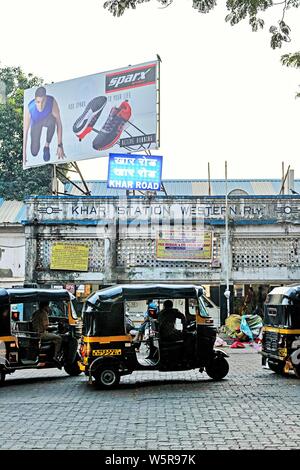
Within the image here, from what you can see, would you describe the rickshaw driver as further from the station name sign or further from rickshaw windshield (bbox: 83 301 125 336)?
the station name sign

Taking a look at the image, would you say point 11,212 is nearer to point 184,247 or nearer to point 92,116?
point 92,116

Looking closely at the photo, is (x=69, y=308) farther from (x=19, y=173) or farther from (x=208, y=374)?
(x=19, y=173)

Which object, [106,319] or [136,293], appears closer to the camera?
[106,319]

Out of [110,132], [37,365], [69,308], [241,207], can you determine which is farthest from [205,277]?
[37,365]

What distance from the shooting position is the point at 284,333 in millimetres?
14305

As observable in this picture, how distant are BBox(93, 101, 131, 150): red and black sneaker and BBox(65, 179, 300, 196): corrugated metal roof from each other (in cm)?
949

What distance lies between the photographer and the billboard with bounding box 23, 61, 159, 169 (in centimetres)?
2455

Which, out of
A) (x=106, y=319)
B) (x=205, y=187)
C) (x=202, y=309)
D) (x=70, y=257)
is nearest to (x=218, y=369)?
(x=202, y=309)

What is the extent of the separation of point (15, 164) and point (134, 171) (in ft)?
58.2

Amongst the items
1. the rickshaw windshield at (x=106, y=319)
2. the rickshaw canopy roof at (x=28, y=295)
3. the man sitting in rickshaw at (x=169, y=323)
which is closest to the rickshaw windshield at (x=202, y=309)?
the man sitting in rickshaw at (x=169, y=323)

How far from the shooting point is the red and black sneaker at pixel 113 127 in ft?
82.1

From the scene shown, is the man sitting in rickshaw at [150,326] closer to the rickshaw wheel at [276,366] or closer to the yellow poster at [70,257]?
the rickshaw wheel at [276,366]

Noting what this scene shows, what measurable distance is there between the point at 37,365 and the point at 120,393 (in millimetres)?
2847
